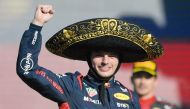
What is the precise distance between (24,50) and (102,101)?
631 mm

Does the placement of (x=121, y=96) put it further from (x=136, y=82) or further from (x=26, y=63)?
(x=136, y=82)

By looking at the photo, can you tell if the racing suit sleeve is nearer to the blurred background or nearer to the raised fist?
the raised fist

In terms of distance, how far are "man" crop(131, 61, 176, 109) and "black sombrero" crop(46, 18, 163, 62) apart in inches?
83.3

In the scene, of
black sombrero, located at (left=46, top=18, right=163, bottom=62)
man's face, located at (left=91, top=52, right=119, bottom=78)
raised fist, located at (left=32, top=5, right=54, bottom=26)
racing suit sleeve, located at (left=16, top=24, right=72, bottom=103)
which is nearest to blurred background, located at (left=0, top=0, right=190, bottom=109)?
black sombrero, located at (left=46, top=18, right=163, bottom=62)

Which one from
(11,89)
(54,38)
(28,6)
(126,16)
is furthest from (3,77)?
(54,38)

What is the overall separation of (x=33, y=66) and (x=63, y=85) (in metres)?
0.28

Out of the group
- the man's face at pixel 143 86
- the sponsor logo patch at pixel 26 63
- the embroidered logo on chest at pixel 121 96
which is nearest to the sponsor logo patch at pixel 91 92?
the embroidered logo on chest at pixel 121 96

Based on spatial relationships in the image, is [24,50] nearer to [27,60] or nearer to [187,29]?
[27,60]

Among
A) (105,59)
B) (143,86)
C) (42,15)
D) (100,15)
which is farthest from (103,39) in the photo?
(100,15)

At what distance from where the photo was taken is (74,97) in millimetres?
4172

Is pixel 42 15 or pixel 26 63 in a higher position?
pixel 42 15

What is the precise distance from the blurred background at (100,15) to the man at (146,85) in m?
1.93

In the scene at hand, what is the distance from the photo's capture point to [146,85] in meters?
6.66

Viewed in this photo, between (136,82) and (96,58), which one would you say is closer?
(96,58)
